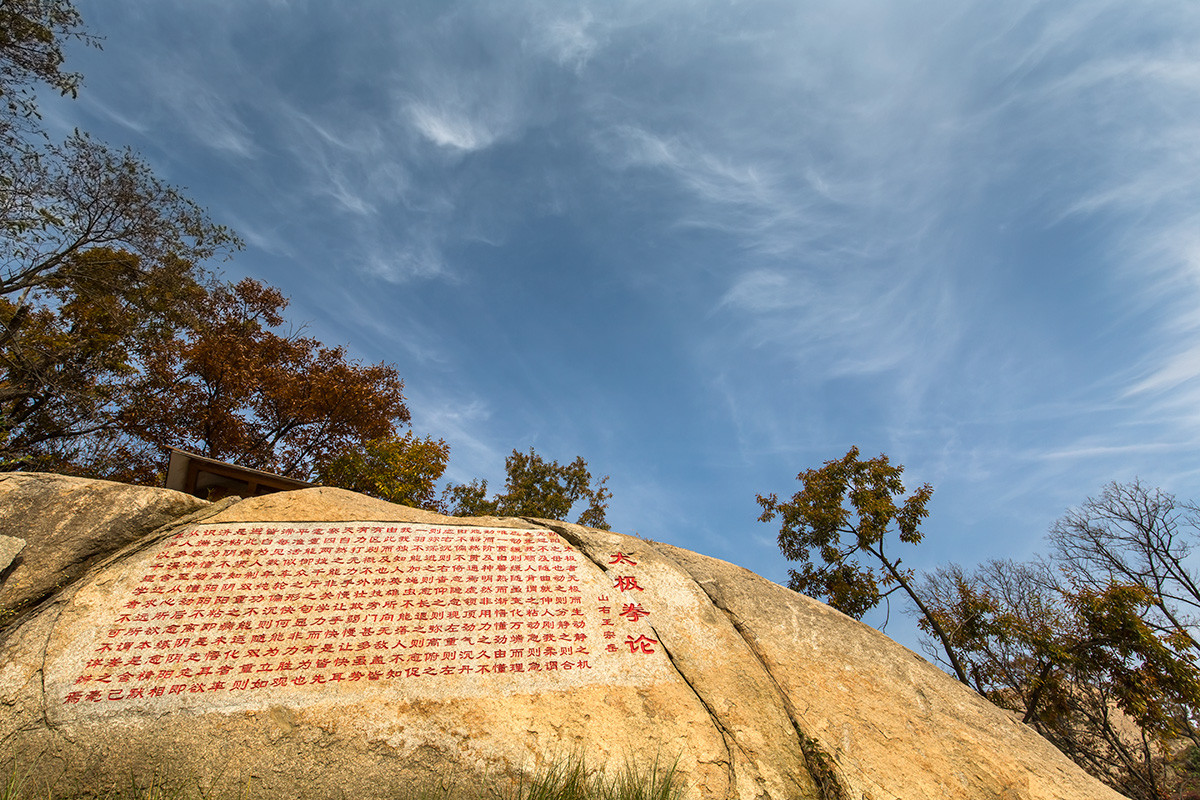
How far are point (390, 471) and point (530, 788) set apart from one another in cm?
1352

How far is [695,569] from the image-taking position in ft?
21.7

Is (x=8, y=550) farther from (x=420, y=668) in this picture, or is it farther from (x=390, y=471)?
(x=390, y=471)

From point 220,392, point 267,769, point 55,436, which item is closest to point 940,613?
point 267,769

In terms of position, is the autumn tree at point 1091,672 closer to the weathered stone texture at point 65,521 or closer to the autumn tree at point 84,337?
the weathered stone texture at point 65,521

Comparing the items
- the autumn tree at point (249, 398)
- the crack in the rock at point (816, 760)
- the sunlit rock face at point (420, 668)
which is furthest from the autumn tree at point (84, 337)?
the crack in the rock at point (816, 760)

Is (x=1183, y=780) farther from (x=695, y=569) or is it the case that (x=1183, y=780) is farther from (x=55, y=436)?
(x=55, y=436)

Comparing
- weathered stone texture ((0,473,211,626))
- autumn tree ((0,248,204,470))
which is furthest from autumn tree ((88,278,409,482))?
weathered stone texture ((0,473,211,626))

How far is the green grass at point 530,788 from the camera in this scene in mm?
3877

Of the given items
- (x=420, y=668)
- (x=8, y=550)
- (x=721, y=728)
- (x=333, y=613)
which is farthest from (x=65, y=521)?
(x=721, y=728)

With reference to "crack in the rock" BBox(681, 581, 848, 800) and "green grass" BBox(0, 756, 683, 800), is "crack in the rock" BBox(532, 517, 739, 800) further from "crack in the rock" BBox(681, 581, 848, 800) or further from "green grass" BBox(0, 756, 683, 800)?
"crack in the rock" BBox(681, 581, 848, 800)

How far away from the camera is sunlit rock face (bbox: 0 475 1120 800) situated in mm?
4180

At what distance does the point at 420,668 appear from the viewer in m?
4.76

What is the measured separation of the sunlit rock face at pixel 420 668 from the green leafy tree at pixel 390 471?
9918mm

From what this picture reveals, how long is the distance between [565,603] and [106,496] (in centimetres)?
476
